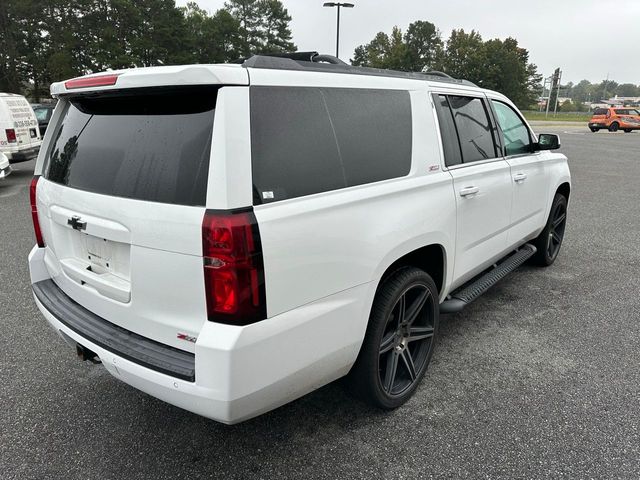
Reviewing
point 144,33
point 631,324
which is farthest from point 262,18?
point 631,324

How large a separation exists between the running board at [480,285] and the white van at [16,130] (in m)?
11.0

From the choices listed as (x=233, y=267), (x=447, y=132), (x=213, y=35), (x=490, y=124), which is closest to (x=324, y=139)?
(x=233, y=267)

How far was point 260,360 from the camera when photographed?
5.89 ft

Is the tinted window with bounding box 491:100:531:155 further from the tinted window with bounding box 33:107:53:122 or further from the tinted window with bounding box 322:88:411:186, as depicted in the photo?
the tinted window with bounding box 33:107:53:122

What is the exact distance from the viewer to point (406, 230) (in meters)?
2.44

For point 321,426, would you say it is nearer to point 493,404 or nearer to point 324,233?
point 493,404

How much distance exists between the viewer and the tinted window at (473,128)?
125 inches

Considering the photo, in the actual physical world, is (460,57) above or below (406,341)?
above

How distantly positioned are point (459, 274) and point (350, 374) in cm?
116

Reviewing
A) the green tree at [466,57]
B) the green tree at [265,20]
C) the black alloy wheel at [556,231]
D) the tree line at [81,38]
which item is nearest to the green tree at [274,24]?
the green tree at [265,20]

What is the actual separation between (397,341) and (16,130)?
37.3 feet

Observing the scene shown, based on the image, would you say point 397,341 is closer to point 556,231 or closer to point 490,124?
point 490,124

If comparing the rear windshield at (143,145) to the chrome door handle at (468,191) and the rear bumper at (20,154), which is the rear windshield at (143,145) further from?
the rear bumper at (20,154)

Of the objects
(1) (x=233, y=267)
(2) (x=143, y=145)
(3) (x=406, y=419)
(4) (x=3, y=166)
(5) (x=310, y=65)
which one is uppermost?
(5) (x=310, y=65)
